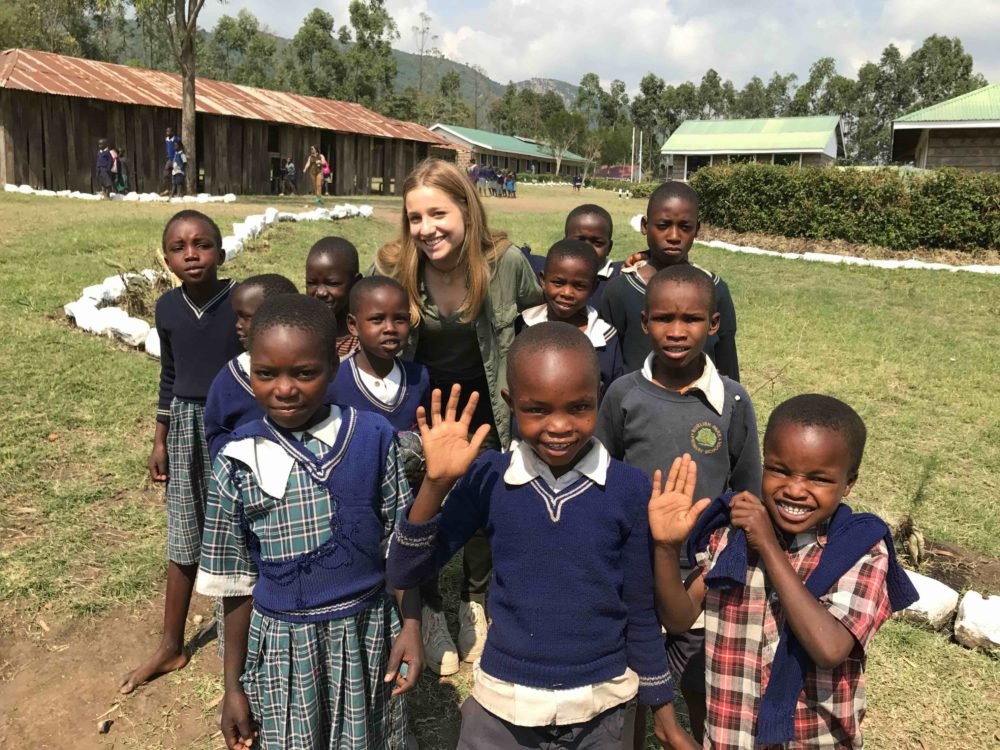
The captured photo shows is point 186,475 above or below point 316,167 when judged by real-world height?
below

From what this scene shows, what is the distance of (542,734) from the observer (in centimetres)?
165

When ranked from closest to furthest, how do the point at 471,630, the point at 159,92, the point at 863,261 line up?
the point at 471,630 → the point at 863,261 → the point at 159,92

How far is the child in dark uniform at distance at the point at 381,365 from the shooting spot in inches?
92.4

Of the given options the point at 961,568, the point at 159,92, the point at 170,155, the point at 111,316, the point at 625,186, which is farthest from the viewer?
the point at 625,186

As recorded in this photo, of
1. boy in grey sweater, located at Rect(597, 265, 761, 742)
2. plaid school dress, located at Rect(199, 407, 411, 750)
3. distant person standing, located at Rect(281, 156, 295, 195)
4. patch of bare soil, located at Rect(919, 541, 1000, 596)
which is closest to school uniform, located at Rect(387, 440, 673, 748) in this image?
plaid school dress, located at Rect(199, 407, 411, 750)

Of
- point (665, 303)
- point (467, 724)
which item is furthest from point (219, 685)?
point (665, 303)

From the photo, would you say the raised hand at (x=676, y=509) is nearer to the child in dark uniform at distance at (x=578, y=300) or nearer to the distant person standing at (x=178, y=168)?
the child in dark uniform at distance at (x=578, y=300)

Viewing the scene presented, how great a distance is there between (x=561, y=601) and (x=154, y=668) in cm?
186

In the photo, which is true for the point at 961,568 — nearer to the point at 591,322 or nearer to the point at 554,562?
the point at 591,322

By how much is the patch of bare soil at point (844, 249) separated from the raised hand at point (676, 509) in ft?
34.0

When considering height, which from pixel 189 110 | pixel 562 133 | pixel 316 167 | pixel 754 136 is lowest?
pixel 316 167

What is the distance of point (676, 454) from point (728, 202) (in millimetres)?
13323

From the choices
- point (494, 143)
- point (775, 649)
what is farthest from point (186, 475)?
point (494, 143)

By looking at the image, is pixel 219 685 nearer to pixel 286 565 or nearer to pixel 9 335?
pixel 286 565
